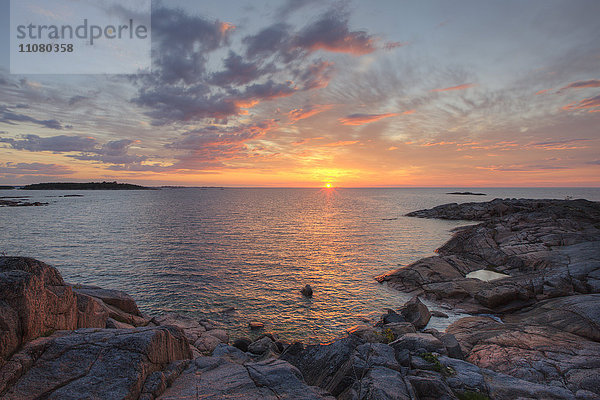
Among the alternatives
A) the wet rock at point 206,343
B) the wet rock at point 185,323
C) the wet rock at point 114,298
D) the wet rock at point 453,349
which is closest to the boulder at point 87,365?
the wet rock at point 206,343

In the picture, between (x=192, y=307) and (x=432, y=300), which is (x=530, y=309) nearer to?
(x=432, y=300)

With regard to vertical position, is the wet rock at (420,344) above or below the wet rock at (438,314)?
above

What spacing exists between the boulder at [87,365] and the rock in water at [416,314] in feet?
58.5

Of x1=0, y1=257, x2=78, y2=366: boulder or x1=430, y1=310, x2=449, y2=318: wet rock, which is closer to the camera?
x1=0, y1=257, x2=78, y2=366: boulder

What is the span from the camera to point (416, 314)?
21.4 metres

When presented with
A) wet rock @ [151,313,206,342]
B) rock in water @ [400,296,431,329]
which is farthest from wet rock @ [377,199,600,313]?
wet rock @ [151,313,206,342]

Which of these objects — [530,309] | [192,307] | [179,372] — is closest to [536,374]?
[530,309]

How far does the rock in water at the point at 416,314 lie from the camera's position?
2078cm

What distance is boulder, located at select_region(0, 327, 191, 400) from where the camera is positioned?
25.1 feet

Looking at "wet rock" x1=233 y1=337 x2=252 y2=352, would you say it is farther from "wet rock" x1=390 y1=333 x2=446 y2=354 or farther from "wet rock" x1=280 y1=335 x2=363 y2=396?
"wet rock" x1=390 y1=333 x2=446 y2=354

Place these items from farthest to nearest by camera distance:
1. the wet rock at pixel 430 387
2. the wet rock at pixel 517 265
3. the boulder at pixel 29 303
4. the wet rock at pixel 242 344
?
the wet rock at pixel 517 265
the wet rock at pixel 242 344
the wet rock at pixel 430 387
the boulder at pixel 29 303

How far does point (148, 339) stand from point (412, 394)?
9258mm

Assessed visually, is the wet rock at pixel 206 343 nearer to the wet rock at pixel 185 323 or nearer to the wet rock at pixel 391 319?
the wet rock at pixel 185 323

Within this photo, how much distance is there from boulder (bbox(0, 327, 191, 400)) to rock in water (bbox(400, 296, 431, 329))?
17823mm
